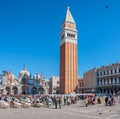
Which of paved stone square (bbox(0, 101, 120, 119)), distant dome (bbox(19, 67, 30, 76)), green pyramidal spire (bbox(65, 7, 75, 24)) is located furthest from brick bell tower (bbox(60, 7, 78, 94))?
paved stone square (bbox(0, 101, 120, 119))

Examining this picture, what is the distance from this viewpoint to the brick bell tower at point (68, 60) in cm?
8812

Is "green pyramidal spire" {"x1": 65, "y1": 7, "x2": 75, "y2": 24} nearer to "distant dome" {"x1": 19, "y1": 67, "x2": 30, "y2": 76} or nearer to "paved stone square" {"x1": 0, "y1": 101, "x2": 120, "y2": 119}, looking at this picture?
"distant dome" {"x1": 19, "y1": 67, "x2": 30, "y2": 76}

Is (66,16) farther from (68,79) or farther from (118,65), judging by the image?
(118,65)

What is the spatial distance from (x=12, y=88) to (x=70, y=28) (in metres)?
33.5

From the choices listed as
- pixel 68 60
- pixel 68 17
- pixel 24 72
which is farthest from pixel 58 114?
pixel 24 72

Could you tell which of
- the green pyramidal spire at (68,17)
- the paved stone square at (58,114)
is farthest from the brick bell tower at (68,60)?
the paved stone square at (58,114)

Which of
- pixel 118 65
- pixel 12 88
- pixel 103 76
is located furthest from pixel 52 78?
pixel 118 65

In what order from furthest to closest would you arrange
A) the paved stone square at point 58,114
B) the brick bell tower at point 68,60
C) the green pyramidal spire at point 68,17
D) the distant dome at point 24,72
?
the distant dome at point 24,72
the green pyramidal spire at point 68,17
the brick bell tower at point 68,60
the paved stone square at point 58,114

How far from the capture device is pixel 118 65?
74.0 metres

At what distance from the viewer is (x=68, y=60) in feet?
294

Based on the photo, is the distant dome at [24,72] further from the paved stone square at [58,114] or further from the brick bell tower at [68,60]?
the paved stone square at [58,114]

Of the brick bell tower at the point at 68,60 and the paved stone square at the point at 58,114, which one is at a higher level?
the brick bell tower at the point at 68,60

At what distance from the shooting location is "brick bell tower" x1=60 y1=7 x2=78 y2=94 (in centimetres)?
8812

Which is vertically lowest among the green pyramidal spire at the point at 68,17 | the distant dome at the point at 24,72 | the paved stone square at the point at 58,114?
the paved stone square at the point at 58,114
